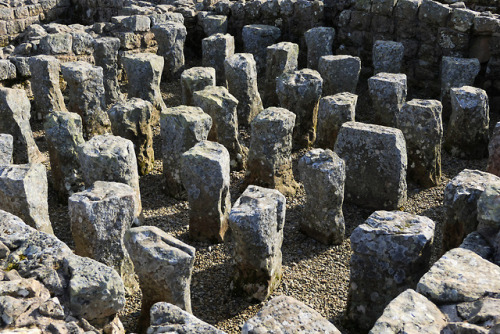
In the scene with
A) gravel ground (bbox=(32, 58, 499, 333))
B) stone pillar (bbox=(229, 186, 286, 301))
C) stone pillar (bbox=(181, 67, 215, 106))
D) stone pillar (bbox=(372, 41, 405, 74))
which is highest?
stone pillar (bbox=(372, 41, 405, 74))

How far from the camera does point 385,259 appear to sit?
207 inches

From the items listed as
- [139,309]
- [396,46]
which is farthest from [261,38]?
[139,309]

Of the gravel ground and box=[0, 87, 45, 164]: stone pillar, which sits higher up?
box=[0, 87, 45, 164]: stone pillar

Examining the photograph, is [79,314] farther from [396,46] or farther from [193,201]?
[396,46]

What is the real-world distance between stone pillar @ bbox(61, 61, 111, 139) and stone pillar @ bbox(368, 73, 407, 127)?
4.60 meters

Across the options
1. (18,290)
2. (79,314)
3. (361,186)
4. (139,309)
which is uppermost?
(18,290)

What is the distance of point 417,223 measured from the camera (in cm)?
545

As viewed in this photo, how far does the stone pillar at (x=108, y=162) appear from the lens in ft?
22.1

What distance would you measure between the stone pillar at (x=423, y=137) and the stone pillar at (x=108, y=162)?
4036 mm

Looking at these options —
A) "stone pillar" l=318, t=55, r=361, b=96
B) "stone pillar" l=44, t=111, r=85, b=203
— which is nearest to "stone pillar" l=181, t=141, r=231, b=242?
"stone pillar" l=44, t=111, r=85, b=203

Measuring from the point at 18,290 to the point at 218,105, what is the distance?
5.04 m

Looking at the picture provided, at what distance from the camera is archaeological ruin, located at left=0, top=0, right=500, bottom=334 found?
4.25 metres

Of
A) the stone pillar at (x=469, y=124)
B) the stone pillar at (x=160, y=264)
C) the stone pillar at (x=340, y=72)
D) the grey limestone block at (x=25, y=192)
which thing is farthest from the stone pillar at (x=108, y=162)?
the stone pillar at (x=469, y=124)

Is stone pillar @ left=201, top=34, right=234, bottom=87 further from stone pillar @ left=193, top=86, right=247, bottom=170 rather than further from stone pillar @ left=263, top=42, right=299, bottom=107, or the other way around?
stone pillar @ left=193, top=86, right=247, bottom=170
